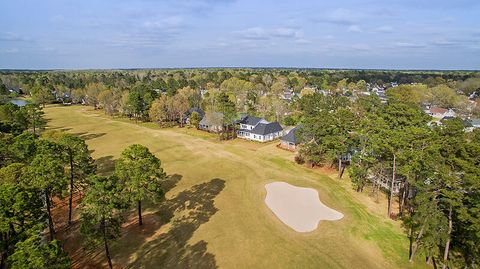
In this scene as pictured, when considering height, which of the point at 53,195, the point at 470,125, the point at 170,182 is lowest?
the point at 170,182

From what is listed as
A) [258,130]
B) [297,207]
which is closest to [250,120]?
[258,130]

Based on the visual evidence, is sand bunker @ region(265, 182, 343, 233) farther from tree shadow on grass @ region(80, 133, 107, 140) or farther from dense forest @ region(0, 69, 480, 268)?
tree shadow on grass @ region(80, 133, 107, 140)

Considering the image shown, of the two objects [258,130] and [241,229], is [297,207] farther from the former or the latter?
[258,130]

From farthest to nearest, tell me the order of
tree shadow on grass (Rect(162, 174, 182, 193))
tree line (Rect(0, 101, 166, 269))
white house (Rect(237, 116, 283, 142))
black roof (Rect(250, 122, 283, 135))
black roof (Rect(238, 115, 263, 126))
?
black roof (Rect(238, 115, 263, 126)), white house (Rect(237, 116, 283, 142)), black roof (Rect(250, 122, 283, 135)), tree shadow on grass (Rect(162, 174, 182, 193)), tree line (Rect(0, 101, 166, 269))

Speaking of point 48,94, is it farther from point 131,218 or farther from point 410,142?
point 410,142

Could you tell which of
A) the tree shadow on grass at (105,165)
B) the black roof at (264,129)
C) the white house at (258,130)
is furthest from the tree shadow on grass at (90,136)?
the black roof at (264,129)

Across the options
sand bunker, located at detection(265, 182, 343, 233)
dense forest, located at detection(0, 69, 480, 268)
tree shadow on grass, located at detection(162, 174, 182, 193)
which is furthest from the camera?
tree shadow on grass, located at detection(162, 174, 182, 193)

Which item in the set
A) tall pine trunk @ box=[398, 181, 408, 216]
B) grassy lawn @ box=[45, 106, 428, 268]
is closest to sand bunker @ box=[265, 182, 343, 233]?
grassy lawn @ box=[45, 106, 428, 268]

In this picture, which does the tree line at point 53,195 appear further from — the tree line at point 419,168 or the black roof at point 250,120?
the black roof at point 250,120
